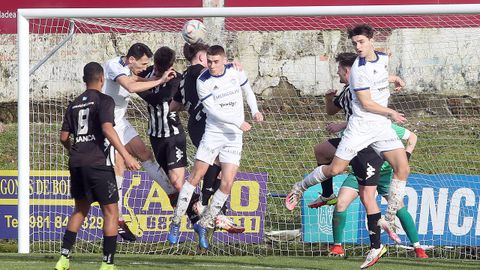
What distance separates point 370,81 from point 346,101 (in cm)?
75

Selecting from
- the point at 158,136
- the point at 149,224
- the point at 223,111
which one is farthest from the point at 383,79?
the point at 149,224

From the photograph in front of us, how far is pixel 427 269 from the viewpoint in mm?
11930

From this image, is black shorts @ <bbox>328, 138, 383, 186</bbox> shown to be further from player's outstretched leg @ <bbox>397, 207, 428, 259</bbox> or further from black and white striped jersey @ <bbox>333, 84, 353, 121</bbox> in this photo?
player's outstretched leg @ <bbox>397, 207, 428, 259</bbox>

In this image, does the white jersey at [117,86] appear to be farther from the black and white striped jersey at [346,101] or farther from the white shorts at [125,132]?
the black and white striped jersey at [346,101]

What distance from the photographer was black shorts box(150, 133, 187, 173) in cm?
1277

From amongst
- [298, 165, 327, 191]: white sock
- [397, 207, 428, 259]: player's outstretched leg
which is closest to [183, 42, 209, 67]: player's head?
[298, 165, 327, 191]: white sock

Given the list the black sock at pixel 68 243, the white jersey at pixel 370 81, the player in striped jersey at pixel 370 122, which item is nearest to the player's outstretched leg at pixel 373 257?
the player in striped jersey at pixel 370 122

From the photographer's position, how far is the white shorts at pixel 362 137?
1134cm

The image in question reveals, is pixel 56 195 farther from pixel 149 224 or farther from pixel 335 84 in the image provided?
pixel 335 84

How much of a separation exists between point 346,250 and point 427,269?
227cm

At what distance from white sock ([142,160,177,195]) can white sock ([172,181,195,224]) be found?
0.73 metres

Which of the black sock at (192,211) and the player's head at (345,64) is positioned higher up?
the player's head at (345,64)

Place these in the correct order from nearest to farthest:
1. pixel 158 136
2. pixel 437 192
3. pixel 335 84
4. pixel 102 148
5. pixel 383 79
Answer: pixel 102 148, pixel 383 79, pixel 158 136, pixel 437 192, pixel 335 84

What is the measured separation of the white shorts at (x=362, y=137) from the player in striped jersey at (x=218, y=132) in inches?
37.6
